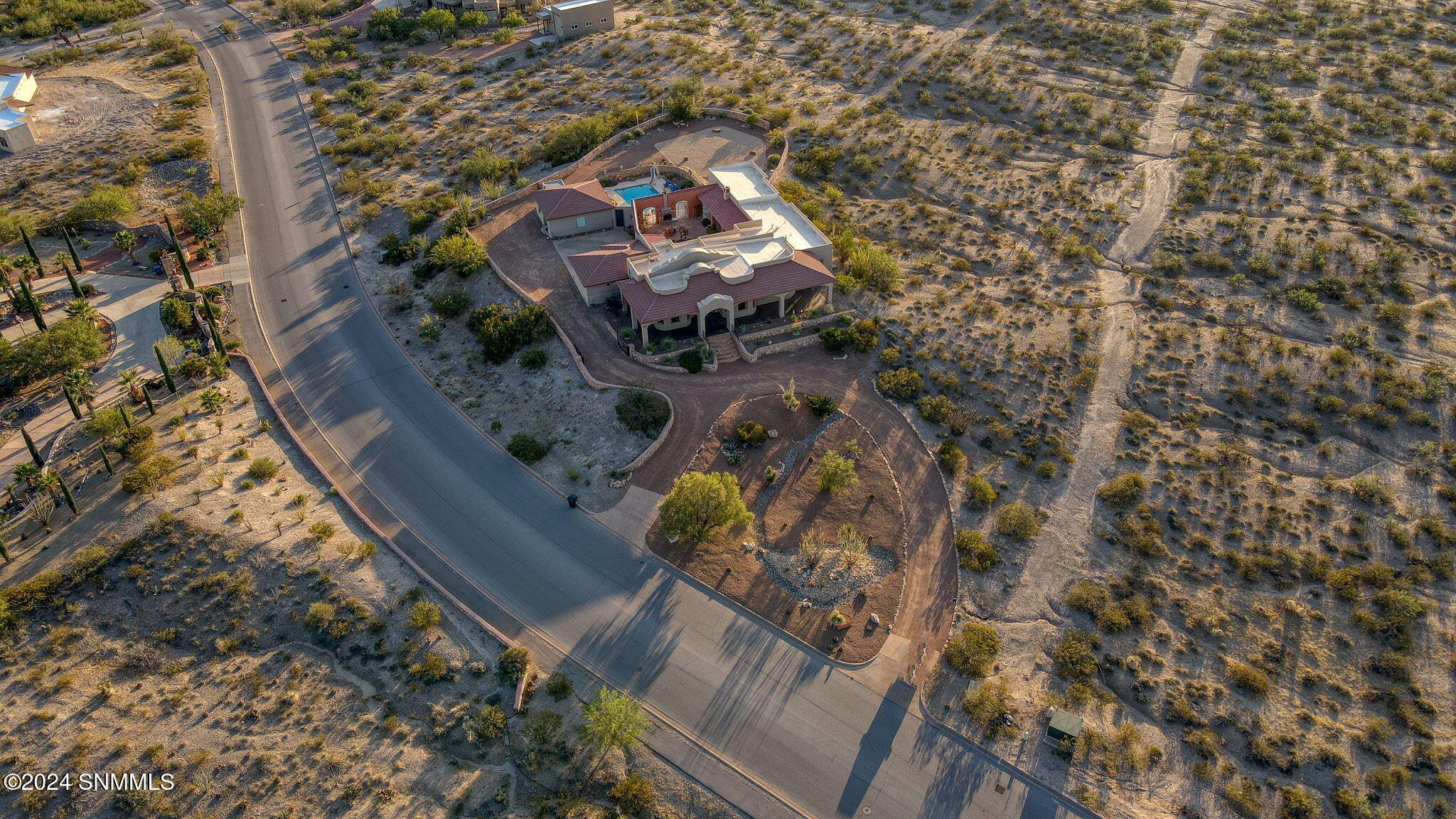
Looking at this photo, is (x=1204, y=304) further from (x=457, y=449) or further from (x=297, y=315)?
(x=297, y=315)

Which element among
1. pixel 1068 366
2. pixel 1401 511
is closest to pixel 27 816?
pixel 1068 366

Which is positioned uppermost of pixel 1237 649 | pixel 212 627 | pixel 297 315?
pixel 297 315

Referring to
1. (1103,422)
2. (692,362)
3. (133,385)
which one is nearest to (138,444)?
(133,385)

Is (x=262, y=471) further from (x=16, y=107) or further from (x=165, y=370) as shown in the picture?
(x=16, y=107)

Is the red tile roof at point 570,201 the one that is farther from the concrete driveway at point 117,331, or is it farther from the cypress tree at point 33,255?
the cypress tree at point 33,255

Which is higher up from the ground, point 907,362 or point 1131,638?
point 907,362

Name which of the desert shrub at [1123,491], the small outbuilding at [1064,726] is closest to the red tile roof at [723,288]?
the desert shrub at [1123,491]
